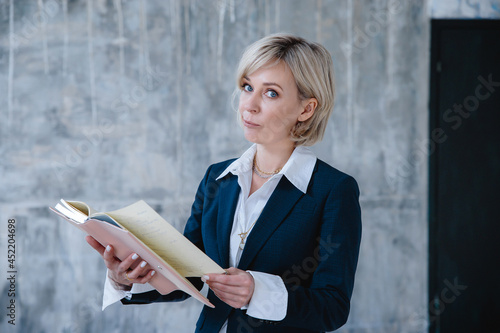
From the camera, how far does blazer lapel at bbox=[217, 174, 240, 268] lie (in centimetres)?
148

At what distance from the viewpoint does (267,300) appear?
125cm

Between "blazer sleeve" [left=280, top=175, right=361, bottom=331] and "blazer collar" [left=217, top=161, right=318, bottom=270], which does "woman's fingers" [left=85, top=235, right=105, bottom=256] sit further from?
"blazer sleeve" [left=280, top=175, right=361, bottom=331]

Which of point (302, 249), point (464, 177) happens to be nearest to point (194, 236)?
point (302, 249)

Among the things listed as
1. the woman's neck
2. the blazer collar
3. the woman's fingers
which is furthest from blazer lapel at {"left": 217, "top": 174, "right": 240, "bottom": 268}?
the woman's fingers

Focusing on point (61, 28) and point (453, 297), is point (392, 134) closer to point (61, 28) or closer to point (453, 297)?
point (453, 297)

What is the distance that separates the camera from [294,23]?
11.0ft

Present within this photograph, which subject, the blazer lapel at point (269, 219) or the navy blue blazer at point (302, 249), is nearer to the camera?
the navy blue blazer at point (302, 249)

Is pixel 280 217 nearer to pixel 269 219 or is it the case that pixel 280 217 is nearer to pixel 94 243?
pixel 269 219

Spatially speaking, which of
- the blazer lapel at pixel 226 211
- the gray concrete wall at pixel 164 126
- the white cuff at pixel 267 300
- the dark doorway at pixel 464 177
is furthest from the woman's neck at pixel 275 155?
the dark doorway at pixel 464 177

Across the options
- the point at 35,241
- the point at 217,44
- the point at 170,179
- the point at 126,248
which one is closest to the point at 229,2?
the point at 217,44

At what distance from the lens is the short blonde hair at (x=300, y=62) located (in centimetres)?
146

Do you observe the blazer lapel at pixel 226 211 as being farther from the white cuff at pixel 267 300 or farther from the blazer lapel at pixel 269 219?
the white cuff at pixel 267 300

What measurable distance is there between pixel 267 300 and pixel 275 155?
0.51 m

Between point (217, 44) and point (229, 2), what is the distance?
0.98 ft
